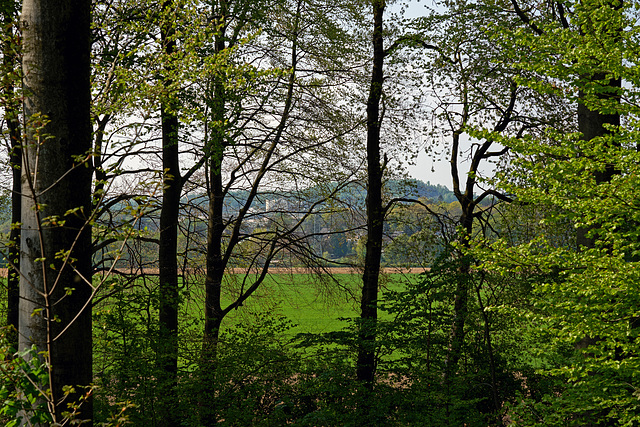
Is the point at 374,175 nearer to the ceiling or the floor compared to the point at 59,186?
nearer to the ceiling

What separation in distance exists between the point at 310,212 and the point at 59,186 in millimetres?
10021

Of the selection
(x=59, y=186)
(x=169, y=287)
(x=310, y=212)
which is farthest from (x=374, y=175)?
(x=59, y=186)

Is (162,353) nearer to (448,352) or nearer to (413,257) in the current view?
(448,352)

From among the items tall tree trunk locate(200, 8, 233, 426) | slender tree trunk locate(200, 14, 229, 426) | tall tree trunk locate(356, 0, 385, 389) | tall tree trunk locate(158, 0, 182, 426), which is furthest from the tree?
tall tree trunk locate(356, 0, 385, 389)

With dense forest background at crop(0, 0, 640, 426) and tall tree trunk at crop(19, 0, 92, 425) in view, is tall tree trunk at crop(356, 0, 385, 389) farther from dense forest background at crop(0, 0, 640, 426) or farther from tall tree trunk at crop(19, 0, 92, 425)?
tall tree trunk at crop(19, 0, 92, 425)

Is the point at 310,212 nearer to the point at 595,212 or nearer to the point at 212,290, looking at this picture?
the point at 212,290

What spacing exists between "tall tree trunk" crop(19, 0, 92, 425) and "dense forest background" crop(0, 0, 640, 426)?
1 centimetres

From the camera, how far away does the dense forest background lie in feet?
10.5

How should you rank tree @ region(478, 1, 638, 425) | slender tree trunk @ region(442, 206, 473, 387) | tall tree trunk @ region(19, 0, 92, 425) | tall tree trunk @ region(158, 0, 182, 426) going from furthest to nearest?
slender tree trunk @ region(442, 206, 473, 387), tall tree trunk @ region(158, 0, 182, 426), tree @ region(478, 1, 638, 425), tall tree trunk @ region(19, 0, 92, 425)

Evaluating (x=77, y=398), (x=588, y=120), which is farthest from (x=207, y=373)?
(x=588, y=120)

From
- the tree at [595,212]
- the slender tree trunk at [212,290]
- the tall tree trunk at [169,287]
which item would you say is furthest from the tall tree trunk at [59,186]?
the slender tree trunk at [212,290]

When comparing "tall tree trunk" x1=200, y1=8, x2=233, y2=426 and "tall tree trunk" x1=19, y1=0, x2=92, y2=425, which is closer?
"tall tree trunk" x1=19, y1=0, x2=92, y2=425

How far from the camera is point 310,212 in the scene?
13117 mm

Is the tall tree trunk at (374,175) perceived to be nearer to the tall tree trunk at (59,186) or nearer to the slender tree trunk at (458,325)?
the slender tree trunk at (458,325)
